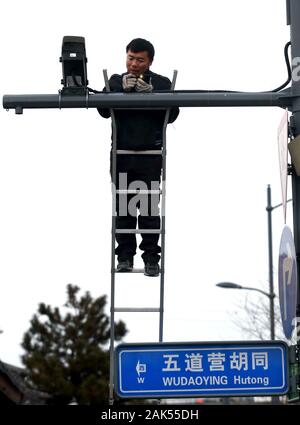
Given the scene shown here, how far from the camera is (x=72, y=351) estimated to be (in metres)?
54.5

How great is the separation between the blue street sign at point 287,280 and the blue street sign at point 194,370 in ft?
1.99

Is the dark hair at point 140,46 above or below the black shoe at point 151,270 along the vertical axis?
above

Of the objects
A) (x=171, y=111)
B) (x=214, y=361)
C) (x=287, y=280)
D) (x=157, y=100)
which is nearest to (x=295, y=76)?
(x=157, y=100)

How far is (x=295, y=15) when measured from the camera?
7641mm

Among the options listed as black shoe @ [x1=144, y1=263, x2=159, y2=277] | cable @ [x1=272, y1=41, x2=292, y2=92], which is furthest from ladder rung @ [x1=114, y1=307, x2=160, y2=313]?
cable @ [x1=272, y1=41, x2=292, y2=92]

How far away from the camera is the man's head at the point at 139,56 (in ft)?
28.2

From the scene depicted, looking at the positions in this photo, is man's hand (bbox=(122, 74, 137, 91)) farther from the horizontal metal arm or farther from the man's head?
the horizontal metal arm

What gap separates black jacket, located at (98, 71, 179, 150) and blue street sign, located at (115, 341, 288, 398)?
2.36 meters

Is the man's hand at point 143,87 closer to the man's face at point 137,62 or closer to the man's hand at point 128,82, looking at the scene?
the man's hand at point 128,82

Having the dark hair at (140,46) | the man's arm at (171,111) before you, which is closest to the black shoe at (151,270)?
the man's arm at (171,111)

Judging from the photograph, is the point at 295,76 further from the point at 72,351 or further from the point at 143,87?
the point at 72,351

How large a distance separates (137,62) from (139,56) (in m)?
0.07

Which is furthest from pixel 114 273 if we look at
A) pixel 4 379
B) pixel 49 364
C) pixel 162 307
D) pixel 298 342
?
pixel 49 364
